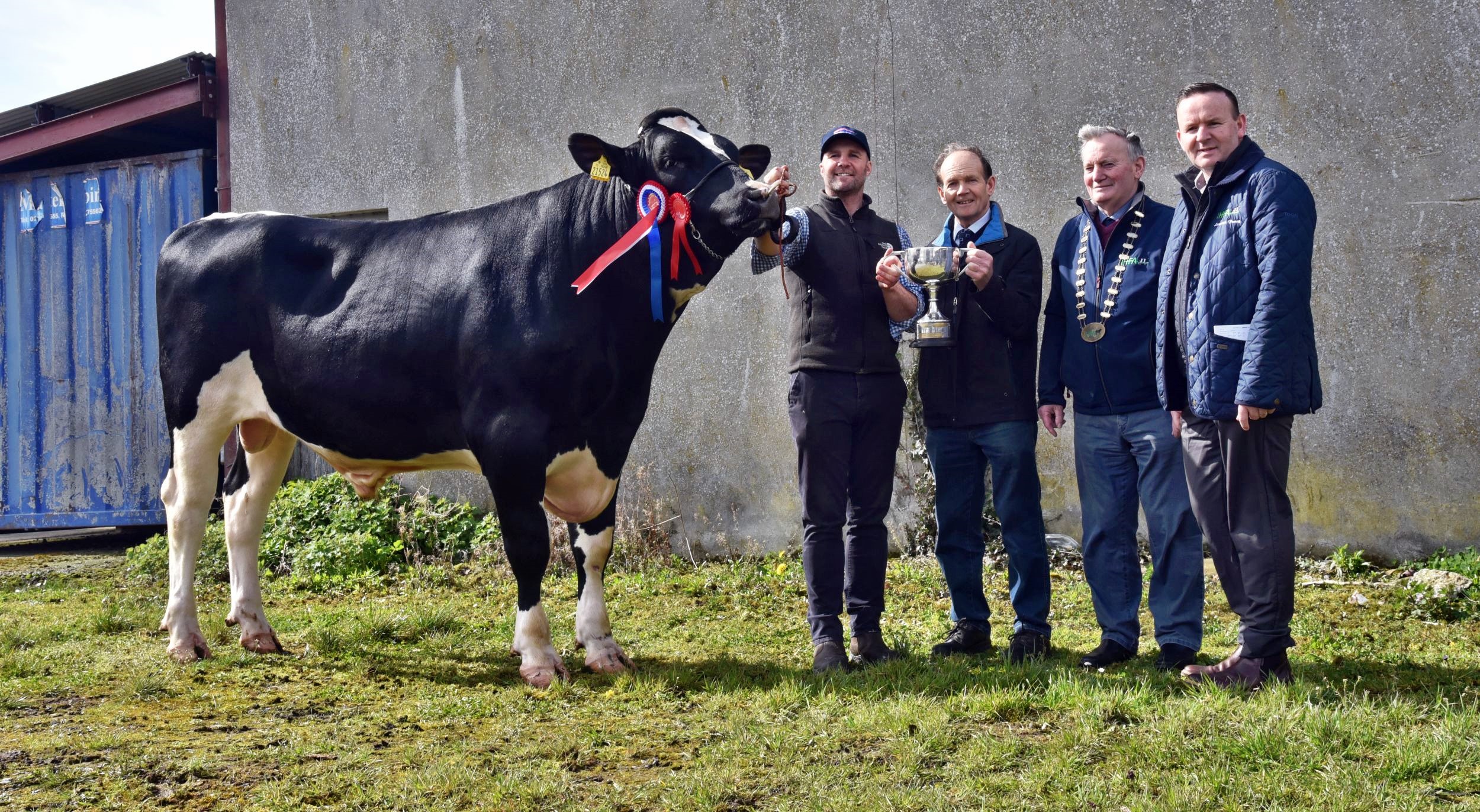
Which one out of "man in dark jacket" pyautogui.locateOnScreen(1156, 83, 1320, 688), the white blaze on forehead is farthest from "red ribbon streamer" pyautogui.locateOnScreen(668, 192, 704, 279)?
"man in dark jacket" pyautogui.locateOnScreen(1156, 83, 1320, 688)

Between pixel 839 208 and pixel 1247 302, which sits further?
pixel 839 208

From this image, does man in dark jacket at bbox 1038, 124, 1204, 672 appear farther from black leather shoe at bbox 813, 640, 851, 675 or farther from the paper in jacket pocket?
black leather shoe at bbox 813, 640, 851, 675

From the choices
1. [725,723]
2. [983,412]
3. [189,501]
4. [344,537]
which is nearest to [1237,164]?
[983,412]

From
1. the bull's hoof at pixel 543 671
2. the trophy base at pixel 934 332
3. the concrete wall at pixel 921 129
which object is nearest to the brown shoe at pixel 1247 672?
the trophy base at pixel 934 332

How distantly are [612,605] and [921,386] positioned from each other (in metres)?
2.35

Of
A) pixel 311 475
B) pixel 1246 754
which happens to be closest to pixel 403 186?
pixel 311 475

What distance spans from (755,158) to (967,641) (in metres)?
2.06

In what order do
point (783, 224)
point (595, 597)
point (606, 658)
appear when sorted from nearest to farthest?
point (783, 224), point (606, 658), point (595, 597)

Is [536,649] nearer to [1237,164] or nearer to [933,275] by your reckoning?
[933,275]

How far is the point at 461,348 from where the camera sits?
450 cm

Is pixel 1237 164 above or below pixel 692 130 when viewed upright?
below

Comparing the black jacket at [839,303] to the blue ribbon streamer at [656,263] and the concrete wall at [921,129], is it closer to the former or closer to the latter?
the blue ribbon streamer at [656,263]

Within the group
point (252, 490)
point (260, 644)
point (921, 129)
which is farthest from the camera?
point (921, 129)

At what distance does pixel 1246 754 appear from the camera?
3.04 metres
